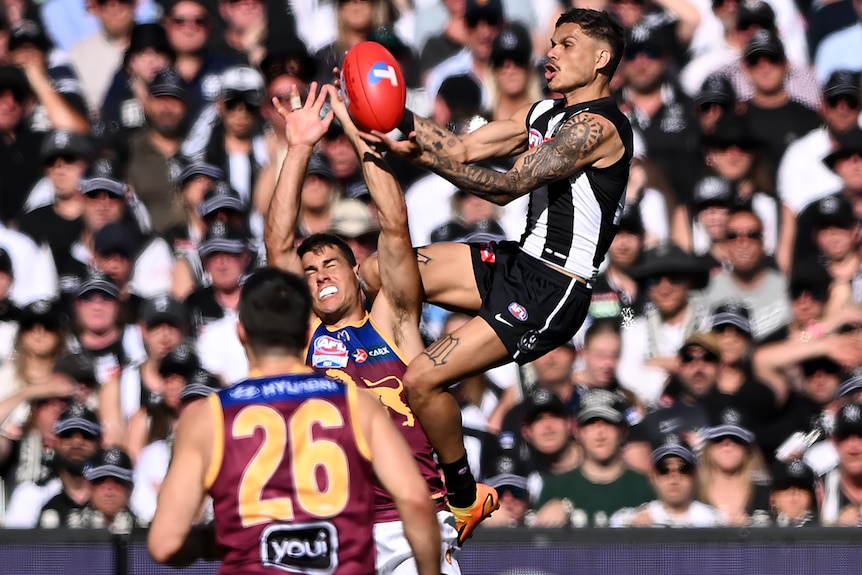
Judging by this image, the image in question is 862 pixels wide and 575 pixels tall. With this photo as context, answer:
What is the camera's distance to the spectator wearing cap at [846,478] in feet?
25.3

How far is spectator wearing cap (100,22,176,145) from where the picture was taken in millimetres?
9695

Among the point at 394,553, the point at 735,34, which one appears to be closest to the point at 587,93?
the point at 394,553

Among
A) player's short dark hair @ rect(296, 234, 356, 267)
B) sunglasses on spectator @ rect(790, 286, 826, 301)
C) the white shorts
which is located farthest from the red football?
sunglasses on spectator @ rect(790, 286, 826, 301)

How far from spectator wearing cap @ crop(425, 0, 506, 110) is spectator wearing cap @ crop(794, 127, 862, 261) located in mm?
2011

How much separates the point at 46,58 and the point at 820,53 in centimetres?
481

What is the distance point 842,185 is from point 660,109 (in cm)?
116

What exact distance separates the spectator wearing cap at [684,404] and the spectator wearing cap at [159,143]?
3.15 metres

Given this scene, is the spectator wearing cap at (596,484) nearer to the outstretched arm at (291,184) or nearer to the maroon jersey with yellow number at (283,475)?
the outstretched arm at (291,184)

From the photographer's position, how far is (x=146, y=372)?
8.52m

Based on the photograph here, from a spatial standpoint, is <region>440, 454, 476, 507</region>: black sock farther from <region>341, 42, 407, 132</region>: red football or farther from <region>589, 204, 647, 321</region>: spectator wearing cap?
<region>589, 204, 647, 321</region>: spectator wearing cap

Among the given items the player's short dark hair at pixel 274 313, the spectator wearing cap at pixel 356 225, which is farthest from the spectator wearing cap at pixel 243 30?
the player's short dark hair at pixel 274 313

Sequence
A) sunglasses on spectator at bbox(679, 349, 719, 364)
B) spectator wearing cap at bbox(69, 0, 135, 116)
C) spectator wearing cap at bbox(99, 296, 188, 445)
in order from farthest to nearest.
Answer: spectator wearing cap at bbox(69, 0, 135, 116)
spectator wearing cap at bbox(99, 296, 188, 445)
sunglasses on spectator at bbox(679, 349, 719, 364)

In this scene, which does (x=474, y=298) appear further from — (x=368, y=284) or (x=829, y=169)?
(x=829, y=169)

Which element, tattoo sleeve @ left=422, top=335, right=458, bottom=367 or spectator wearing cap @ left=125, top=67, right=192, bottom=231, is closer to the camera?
tattoo sleeve @ left=422, top=335, right=458, bottom=367
